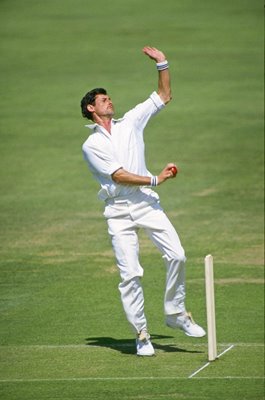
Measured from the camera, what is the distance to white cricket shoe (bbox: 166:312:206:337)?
1234 centimetres

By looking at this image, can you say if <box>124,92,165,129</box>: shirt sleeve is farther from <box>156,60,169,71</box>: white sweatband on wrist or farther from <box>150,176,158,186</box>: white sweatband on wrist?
<box>150,176,158,186</box>: white sweatband on wrist

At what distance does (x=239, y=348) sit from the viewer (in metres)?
12.7

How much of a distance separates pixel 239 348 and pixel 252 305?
2.37 meters

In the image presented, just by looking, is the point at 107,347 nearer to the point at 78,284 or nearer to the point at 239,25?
the point at 78,284

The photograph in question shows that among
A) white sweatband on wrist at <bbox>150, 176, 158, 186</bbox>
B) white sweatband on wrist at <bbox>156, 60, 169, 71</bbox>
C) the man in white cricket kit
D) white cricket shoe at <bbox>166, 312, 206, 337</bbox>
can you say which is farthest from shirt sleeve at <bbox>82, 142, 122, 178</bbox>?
white cricket shoe at <bbox>166, 312, 206, 337</bbox>

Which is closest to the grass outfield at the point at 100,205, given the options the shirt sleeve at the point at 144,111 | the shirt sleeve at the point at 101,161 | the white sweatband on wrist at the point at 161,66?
the shirt sleeve at the point at 101,161

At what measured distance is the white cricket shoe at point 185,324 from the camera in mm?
12336

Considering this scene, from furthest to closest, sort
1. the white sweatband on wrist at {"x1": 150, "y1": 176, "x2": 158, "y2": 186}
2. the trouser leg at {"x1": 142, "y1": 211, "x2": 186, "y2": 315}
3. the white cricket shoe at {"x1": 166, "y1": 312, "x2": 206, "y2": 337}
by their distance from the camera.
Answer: the white cricket shoe at {"x1": 166, "y1": 312, "x2": 206, "y2": 337} → the trouser leg at {"x1": 142, "y1": 211, "x2": 186, "y2": 315} → the white sweatband on wrist at {"x1": 150, "y1": 176, "x2": 158, "y2": 186}

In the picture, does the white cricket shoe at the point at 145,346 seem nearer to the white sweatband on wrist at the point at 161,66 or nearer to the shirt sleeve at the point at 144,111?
the shirt sleeve at the point at 144,111

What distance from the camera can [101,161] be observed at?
12.0m

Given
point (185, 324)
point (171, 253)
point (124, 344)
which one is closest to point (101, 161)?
point (171, 253)

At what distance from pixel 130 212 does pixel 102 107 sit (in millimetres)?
1039

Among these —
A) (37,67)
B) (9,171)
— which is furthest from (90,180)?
(37,67)

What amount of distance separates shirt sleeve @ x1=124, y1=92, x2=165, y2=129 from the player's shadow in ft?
7.16
